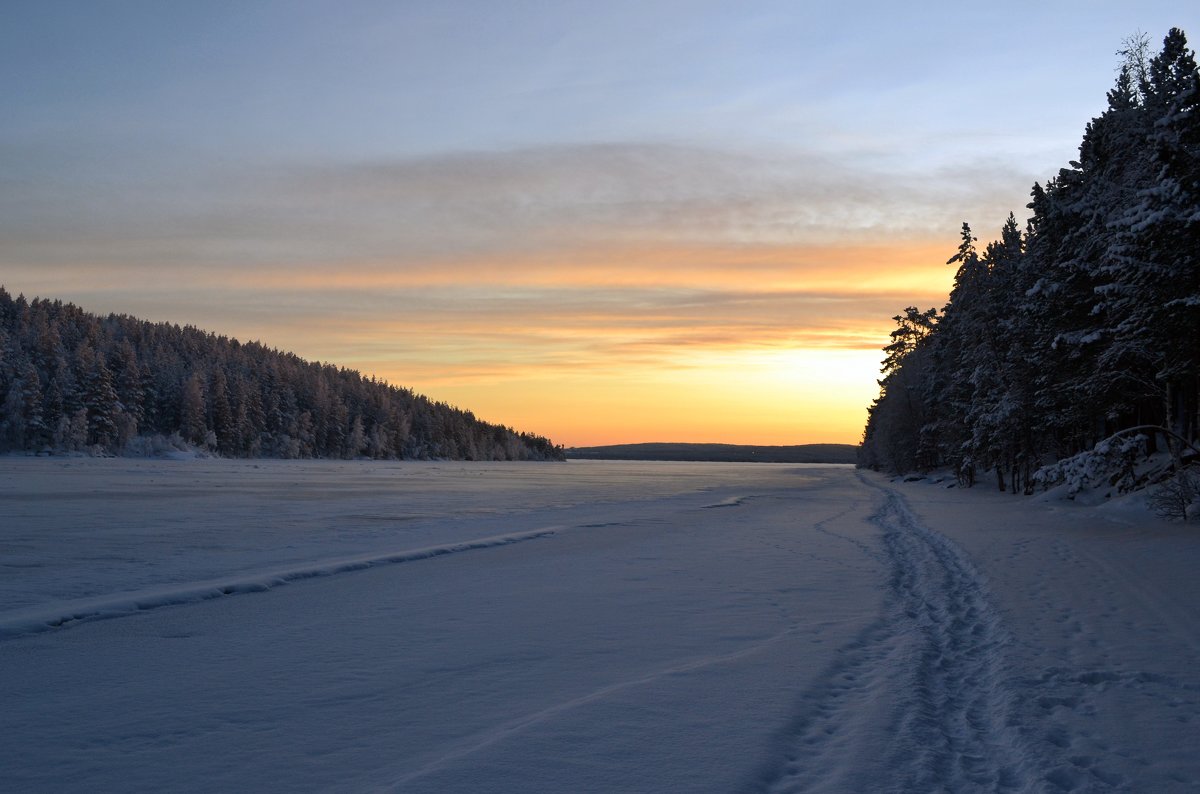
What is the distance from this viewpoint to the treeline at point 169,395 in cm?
9344

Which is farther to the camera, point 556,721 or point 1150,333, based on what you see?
point 1150,333

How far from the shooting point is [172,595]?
11867 millimetres

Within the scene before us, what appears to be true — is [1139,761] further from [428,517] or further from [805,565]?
[428,517]

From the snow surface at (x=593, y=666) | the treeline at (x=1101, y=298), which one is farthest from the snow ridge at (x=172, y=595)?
the treeline at (x=1101, y=298)

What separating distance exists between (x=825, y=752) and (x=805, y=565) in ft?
35.0

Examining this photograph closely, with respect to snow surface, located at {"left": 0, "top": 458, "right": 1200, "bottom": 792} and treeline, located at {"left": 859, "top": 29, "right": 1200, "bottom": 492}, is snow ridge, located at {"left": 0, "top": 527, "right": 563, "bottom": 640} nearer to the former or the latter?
snow surface, located at {"left": 0, "top": 458, "right": 1200, "bottom": 792}

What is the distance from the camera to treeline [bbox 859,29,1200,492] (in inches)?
790

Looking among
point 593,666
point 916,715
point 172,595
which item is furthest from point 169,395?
point 916,715

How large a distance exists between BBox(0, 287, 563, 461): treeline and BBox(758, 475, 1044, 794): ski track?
10337 cm

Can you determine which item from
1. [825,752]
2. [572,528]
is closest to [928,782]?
[825,752]

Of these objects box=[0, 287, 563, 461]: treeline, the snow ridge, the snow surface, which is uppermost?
box=[0, 287, 563, 461]: treeline

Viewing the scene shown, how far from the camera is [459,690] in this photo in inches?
284

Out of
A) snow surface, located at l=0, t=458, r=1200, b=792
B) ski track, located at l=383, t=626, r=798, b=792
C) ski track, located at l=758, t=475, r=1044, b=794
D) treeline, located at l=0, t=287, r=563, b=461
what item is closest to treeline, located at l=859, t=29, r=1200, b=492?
snow surface, located at l=0, t=458, r=1200, b=792

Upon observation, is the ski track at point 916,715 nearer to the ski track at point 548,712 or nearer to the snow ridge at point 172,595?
the ski track at point 548,712
